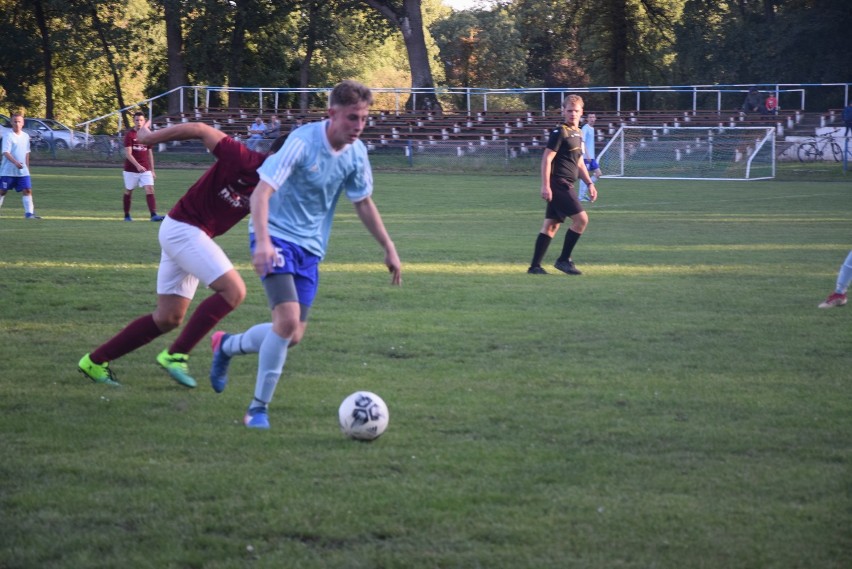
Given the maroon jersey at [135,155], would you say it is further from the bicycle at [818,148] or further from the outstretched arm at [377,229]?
A: the bicycle at [818,148]

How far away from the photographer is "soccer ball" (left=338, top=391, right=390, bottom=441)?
4.98 metres

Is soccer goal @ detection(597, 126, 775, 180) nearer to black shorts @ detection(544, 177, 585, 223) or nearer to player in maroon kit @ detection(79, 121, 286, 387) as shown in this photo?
black shorts @ detection(544, 177, 585, 223)

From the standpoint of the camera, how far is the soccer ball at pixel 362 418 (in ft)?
16.3

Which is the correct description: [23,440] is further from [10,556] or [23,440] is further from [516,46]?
[516,46]

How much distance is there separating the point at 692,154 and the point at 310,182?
29.7 metres

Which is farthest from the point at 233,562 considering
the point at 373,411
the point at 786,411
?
the point at 786,411

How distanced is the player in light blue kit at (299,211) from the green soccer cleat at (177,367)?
31.9 inches

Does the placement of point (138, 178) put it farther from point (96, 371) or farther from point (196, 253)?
point (196, 253)

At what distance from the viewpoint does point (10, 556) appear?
3609 millimetres

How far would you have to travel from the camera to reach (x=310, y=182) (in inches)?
207

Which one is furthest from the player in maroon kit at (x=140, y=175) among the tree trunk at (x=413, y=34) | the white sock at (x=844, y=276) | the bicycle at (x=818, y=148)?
the tree trunk at (x=413, y=34)

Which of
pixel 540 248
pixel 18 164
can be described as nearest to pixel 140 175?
pixel 18 164

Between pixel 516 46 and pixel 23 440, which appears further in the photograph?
pixel 516 46

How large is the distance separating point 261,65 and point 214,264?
52319 millimetres
